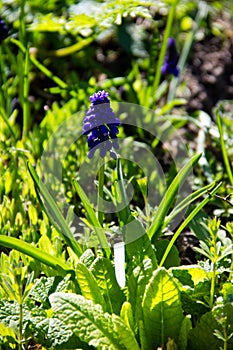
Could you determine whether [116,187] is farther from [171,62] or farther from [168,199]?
[171,62]

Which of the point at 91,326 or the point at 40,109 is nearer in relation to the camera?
the point at 91,326

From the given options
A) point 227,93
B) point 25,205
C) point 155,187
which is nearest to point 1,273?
point 25,205

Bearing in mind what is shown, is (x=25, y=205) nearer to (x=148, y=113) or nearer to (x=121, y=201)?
(x=121, y=201)

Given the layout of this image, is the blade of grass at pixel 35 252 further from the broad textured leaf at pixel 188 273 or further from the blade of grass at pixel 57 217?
the broad textured leaf at pixel 188 273

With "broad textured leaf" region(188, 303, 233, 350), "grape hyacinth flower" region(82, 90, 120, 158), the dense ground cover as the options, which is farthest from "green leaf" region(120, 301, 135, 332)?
"grape hyacinth flower" region(82, 90, 120, 158)

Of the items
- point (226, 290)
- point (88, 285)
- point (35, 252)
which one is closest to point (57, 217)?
point (35, 252)

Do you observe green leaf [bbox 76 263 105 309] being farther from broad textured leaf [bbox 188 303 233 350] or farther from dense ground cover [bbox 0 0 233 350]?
broad textured leaf [bbox 188 303 233 350]

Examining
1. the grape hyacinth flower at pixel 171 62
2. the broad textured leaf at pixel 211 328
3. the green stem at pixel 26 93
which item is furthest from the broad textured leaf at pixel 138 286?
the grape hyacinth flower at pixel 171 62
